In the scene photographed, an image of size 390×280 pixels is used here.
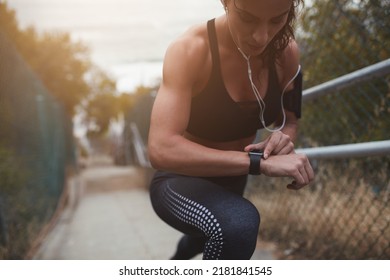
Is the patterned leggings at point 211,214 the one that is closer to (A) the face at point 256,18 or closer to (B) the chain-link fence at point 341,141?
(A) the face at point 256,18

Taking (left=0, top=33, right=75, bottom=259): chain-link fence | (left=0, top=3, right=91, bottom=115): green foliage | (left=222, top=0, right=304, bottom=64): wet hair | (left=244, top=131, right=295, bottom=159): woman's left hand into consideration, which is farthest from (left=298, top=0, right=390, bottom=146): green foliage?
(left=0, top=3, right=91, bottom=115): green foliage

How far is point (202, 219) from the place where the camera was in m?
1.22

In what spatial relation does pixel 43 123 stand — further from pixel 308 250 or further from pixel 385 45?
pixel 385 45

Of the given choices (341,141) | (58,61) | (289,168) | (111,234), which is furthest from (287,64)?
(58,61)

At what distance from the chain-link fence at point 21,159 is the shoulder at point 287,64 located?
73.5 inches

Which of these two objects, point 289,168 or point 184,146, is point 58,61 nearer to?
point 184,146

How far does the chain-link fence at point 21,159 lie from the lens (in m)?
2.70

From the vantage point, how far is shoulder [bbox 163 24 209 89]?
1228mm

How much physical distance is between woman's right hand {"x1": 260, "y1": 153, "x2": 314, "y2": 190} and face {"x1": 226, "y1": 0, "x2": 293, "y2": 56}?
0.37 metres

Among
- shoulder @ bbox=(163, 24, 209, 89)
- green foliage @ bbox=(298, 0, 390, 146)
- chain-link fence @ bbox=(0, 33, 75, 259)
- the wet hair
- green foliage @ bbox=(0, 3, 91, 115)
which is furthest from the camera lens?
green foliage @ bbox=(0, 3, 91, 115)

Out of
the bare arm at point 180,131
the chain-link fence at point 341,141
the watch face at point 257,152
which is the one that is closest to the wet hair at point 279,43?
the bare arm at point 180,131

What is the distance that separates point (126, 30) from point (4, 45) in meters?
0.90

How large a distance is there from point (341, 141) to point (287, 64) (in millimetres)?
1207

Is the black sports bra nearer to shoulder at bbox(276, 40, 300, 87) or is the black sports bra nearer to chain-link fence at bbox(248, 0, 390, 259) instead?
shoulder at bbox(276, 40, 300, 87)
